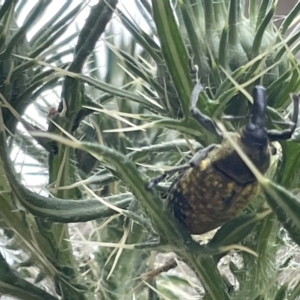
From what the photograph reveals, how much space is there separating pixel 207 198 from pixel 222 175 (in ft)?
0.06

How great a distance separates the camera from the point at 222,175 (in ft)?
1.08

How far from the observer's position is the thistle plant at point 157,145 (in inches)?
12.4

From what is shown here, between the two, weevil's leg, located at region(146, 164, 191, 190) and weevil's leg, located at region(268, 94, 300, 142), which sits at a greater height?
weevil's leg, located at region(146, 164, 191, 190)

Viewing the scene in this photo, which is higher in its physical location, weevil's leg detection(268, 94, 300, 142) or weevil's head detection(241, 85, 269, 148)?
weevil's head detection(241, 85, 269, 148)

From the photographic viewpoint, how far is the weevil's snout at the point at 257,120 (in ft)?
1.04

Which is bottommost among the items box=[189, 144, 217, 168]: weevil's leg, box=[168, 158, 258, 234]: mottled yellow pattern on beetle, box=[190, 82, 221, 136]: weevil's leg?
box=[168, 158, 258, 234]: mottled yellow pattern on beetle

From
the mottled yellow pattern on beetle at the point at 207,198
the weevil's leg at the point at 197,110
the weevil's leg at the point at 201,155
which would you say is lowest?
the mottled yellow pattern on beetle at the point at 207,198

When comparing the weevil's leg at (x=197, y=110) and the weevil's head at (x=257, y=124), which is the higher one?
the weevil's leg at (x=197, y=110)

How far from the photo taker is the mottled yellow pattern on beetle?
12.9 inches

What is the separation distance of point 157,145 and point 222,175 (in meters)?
0.08

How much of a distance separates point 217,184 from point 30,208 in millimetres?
129

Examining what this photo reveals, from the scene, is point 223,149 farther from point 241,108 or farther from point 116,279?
point 116,279

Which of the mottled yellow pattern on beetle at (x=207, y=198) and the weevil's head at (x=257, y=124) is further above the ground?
the weevil's head at (x=257, y=124)

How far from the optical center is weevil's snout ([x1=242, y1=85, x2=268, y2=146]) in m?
0.32
